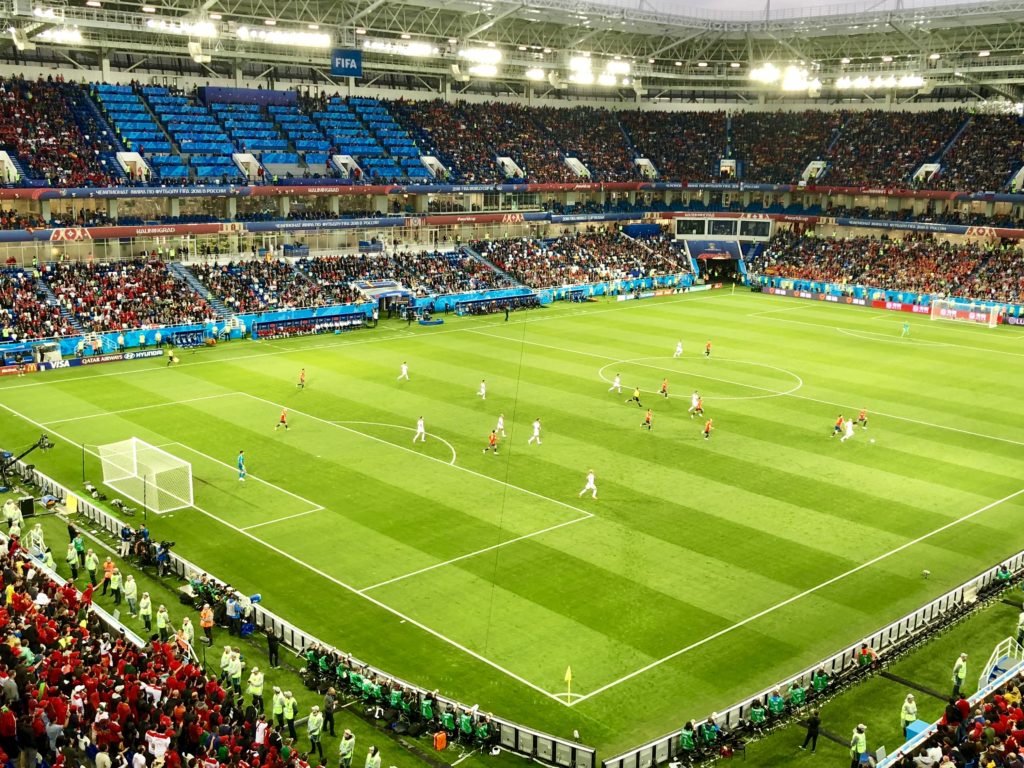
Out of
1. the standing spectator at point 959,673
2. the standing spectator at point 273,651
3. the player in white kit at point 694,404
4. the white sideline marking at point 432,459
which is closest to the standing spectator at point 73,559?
the standing spectator at point 273,651

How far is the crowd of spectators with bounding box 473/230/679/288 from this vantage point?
85250 mm

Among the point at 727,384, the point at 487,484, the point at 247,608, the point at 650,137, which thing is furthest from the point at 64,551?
the point at 650,137

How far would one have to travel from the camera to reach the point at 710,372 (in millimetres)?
55844

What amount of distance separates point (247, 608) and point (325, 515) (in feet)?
25.8

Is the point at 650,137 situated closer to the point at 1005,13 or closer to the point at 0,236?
the point at 1005,13

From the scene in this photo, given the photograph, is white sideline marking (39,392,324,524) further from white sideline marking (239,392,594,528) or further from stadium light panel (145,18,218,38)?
stadium light panel (145,18,218,38)

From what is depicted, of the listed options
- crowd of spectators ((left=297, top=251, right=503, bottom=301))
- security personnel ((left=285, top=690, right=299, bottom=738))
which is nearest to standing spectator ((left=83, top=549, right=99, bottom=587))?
security personnel ((left=285, top=690, right=299, bottom=738))

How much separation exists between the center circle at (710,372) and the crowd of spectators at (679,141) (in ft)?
161

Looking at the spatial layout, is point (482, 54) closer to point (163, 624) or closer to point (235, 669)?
point (163, 624)

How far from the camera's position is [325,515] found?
1310 inches

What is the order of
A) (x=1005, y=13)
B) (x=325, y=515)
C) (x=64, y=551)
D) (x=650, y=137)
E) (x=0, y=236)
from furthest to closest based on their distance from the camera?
(x=650, y=137) → (x=1005, y=13) → (x=0, y=236) → (x=325, y=515) → (x=64, y=551)

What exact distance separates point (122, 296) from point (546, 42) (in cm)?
5019

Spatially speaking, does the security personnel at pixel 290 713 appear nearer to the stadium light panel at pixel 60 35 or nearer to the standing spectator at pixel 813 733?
the standing spectator at pixel 813 733

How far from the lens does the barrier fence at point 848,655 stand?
1978 centimetres
